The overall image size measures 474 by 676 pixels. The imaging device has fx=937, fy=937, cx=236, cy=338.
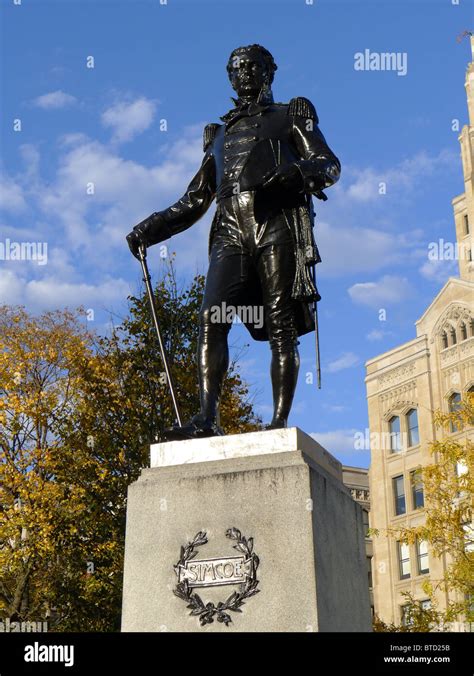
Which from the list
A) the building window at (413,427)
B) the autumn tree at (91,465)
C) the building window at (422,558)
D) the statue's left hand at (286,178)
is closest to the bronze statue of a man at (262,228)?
the statue's left hand at (286,178)

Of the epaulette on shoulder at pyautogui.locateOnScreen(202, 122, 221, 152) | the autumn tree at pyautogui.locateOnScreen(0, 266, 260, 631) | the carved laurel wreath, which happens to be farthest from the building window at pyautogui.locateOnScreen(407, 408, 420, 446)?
the carved laurel wreath

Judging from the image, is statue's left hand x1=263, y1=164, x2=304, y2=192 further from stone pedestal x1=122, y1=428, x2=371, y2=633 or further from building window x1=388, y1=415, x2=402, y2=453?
building window x1=388, y1=415, x2=402, y2=453

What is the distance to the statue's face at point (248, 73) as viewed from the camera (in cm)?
779

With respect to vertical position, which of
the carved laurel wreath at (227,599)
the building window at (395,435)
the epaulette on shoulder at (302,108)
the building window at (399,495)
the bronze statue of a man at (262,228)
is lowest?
the carved laurel wreath at (227,599)

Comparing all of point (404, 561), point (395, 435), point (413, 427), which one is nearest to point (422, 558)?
point (404, 561)

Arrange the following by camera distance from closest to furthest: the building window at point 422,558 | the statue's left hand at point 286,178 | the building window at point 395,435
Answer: the statue's left hand at point 286,178 → the building window at point 422,558 → the building window at point 395,435

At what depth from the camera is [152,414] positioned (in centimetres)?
2156

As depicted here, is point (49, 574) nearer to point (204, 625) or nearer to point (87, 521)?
point (87, 521)

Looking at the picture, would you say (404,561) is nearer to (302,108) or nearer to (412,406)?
(412,406)

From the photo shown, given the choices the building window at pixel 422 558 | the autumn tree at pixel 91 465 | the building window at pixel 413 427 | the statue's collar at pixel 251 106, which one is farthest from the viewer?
the building window at pixel 413 427

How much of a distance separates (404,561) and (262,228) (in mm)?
43667

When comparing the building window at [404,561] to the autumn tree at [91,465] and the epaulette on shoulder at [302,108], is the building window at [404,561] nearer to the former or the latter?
the autumn tree at [91,465]

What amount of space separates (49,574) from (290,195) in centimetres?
1858

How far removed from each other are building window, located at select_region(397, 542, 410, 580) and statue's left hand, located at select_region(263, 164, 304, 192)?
141 feet
